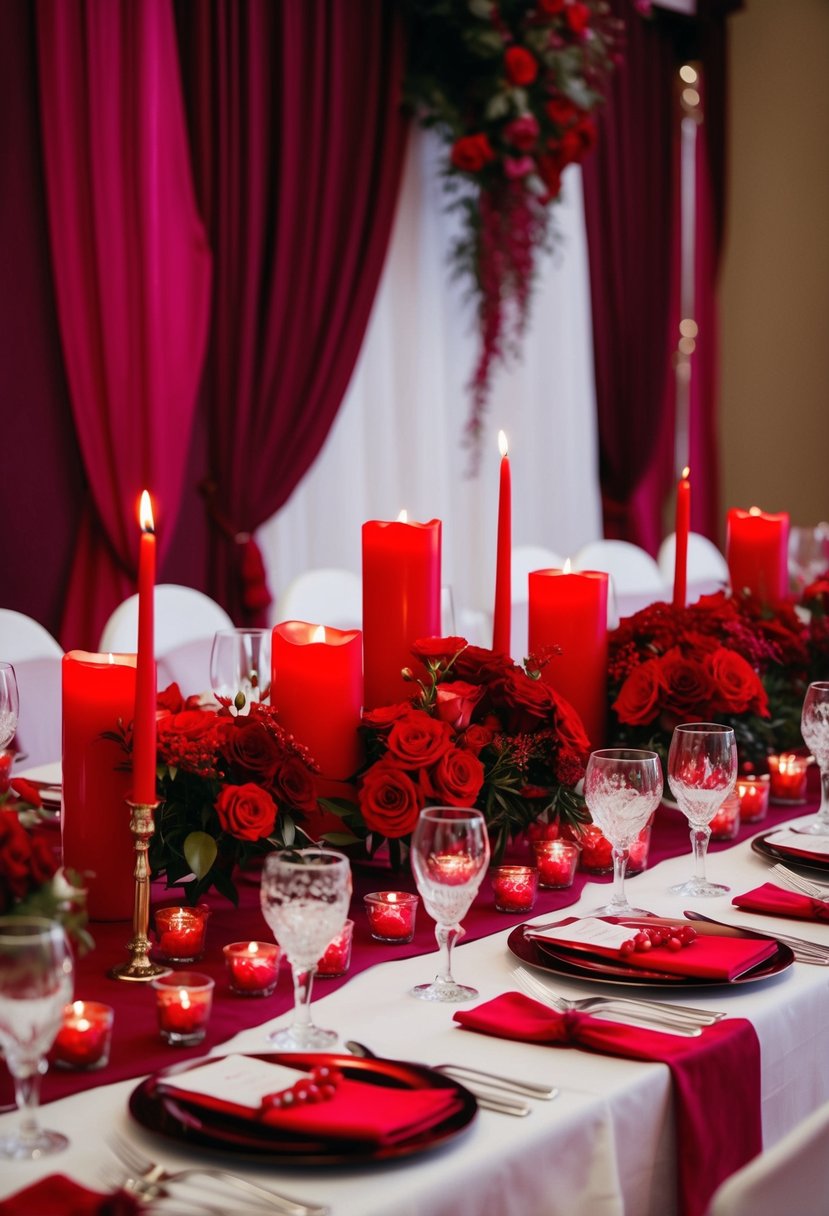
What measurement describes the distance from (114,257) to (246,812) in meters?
2.83

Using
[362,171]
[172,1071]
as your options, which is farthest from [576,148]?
[172,1071]

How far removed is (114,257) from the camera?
397 cm

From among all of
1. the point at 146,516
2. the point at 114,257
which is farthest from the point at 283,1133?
the point at 114,257

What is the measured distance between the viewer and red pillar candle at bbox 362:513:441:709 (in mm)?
1816

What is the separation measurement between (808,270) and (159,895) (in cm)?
520

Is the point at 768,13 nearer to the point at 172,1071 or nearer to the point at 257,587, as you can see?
the point at 257,587

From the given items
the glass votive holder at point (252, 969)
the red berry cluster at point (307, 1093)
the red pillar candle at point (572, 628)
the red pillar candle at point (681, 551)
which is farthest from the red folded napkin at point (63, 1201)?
the red pillar candle at point (681, 551)

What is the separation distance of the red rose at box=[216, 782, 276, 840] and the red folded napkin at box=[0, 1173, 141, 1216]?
0.55 meters

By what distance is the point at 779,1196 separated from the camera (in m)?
0.84

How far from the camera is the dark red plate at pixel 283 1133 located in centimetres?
96

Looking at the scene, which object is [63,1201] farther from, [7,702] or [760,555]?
[760,555]

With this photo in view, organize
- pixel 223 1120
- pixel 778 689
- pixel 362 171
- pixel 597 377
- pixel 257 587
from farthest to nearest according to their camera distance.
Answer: pixel 597 377 < pixel 362 171 < pixel 257 587 < pixel 778 689 < pixel 223 1120

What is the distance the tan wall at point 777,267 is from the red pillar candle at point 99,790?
16.3ft

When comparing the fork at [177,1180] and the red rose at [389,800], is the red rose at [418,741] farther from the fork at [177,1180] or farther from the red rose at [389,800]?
the fork at [177,1180]
